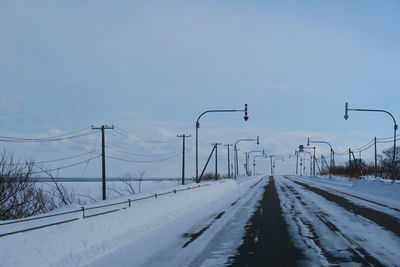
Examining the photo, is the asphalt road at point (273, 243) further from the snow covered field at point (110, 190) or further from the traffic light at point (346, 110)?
the traffic light at point (346, 110)

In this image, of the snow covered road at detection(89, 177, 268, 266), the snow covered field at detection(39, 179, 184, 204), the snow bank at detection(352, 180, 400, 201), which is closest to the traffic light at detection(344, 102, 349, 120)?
the snow bank at detection(352, 180, 400, 201)

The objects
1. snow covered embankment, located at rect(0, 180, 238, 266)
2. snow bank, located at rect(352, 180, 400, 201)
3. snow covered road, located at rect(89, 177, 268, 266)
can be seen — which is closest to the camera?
snow covered embankment, located at rect(0, 180, 238, 266)

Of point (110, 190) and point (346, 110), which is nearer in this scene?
point (346, 110)

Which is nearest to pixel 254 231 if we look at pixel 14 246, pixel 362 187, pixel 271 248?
pixel 271 248

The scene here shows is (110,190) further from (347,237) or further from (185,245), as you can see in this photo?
(185,245)

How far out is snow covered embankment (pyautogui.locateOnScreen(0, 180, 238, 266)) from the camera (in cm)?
757

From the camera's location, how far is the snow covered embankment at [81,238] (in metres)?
7.57

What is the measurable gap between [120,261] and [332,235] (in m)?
6.59

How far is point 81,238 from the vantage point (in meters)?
9.83

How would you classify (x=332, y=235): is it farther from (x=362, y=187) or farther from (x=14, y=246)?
(x=362, y=187)

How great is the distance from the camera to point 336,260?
376 inches

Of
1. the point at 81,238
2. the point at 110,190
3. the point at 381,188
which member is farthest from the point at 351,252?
the point at 110,190

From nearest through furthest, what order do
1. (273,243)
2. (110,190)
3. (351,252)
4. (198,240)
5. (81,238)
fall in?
1. (81,238)
2. (351,252)
3. (273,243)
4. (198,240)
5. (110,190)

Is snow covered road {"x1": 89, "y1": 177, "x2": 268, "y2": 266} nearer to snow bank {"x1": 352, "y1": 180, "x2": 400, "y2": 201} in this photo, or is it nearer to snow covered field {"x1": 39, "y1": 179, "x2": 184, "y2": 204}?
snow covered field {"x1": 39, "y1": 179, "x2": 184, "y2": 204}
